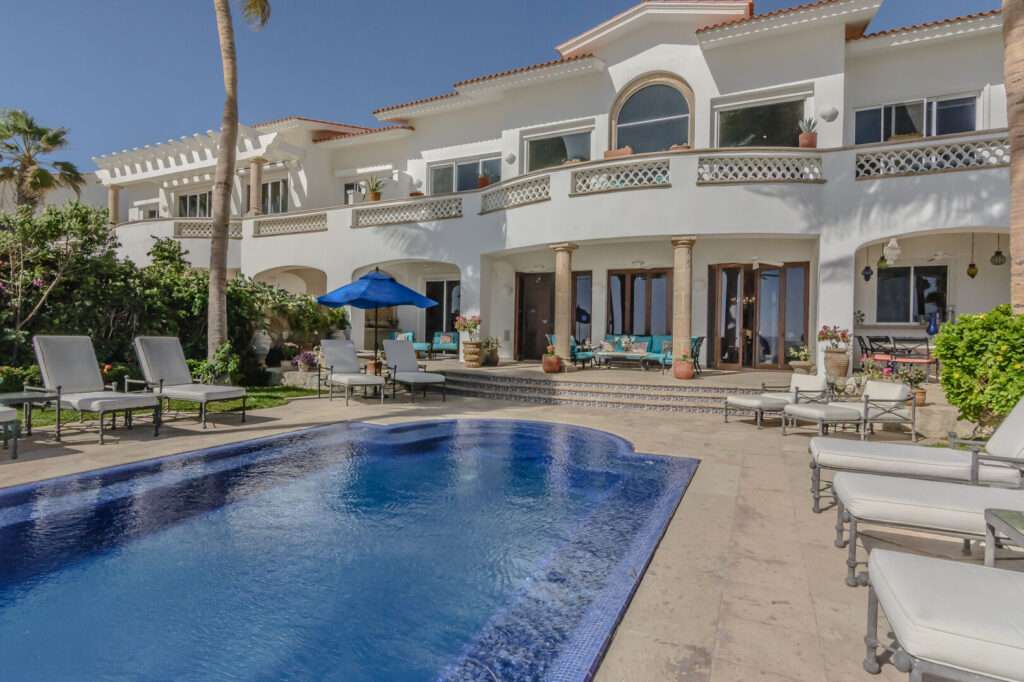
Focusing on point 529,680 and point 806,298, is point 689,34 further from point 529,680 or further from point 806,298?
point 529,680

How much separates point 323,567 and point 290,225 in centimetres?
1892

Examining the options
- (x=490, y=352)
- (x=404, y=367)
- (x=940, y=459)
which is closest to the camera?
(x=940, y=459)

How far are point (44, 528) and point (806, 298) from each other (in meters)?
16.2

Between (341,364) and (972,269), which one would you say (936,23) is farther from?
(341,364)

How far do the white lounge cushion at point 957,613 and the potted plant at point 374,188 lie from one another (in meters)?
18.9

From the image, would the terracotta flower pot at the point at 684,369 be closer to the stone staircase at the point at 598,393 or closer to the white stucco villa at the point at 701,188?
the stone staircase at the point at 598,393

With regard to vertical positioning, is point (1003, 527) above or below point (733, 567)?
above

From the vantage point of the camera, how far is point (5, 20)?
14094mm

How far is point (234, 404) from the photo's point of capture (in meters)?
10.7

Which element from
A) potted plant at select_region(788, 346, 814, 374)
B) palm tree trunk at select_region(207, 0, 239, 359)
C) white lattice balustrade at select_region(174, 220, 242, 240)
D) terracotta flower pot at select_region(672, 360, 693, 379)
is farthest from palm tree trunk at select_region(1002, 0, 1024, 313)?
white lattice balustrade at select_region(174, 220, 242, 240)

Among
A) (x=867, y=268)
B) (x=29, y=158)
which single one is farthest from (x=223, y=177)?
(x=29, y=158)

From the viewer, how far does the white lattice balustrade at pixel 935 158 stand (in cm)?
1128

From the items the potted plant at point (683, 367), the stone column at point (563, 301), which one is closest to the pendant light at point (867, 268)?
the potted plant at point (683, 367)

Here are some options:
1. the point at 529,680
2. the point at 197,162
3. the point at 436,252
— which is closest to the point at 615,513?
the point at 529,680
